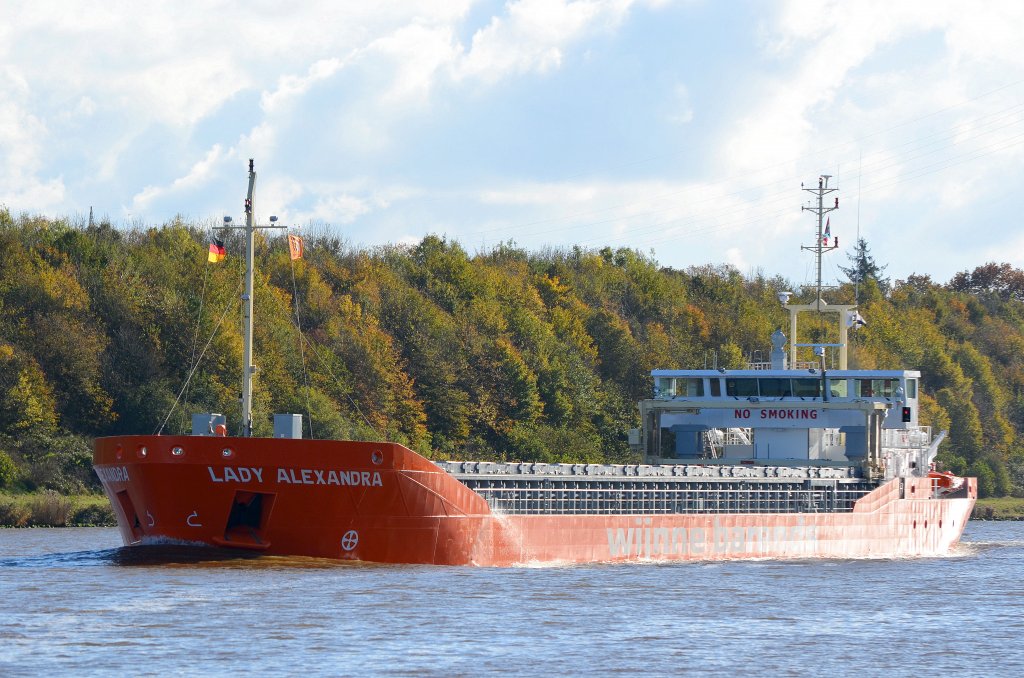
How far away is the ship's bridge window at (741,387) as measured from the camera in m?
50.7

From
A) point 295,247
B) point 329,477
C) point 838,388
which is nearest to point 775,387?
point 838,388

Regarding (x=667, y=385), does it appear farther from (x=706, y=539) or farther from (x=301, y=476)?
(x=301, y=476)

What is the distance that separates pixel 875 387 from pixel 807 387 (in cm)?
231

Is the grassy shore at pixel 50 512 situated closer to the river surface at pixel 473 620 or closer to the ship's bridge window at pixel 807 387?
the river surface at pixel 473 620

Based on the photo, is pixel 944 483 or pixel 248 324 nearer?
pixel 248 324

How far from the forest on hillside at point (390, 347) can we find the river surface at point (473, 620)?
21024mm

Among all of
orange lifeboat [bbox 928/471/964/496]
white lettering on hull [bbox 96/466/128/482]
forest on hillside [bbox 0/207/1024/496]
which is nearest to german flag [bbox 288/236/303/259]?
white lettering on hull [bbox 96/466/128/482]

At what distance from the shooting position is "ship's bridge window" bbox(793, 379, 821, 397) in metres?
50.3

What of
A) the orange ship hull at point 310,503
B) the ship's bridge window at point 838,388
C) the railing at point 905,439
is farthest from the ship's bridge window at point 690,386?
the orange ship hull at point 310,503

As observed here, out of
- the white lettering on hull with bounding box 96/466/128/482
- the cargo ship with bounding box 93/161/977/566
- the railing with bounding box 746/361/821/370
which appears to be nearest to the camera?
the cargo ship with bounding box 93/161/977/566

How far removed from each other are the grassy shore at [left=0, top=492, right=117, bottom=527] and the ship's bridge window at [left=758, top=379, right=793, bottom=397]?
81.7ft

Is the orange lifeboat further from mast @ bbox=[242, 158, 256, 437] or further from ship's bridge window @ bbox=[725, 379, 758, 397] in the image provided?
mast @ bbox=[242, 158, 256, 437]

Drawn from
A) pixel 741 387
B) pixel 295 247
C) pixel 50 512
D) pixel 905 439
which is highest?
pixel 295 247

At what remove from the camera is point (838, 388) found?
50406mm
